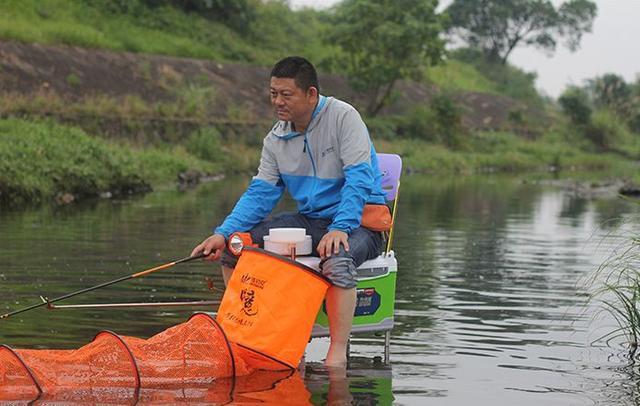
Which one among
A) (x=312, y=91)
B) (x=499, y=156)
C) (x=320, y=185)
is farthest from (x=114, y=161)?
(x=499, y=156)

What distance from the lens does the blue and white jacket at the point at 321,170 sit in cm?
666

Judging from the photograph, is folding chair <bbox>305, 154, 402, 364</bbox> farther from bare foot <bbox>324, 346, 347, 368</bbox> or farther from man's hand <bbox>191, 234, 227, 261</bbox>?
man's hand <bbox>191, 234, 227, 261</bbox>

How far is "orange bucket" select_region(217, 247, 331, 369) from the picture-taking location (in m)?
6.21

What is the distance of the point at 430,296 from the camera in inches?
403

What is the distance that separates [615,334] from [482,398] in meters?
2.51

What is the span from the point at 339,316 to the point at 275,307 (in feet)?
1.43

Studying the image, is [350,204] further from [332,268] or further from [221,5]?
[221,5]

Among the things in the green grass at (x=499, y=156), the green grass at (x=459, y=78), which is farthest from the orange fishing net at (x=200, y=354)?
the green grass at (x=459, y=78)

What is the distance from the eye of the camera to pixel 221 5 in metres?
51.9

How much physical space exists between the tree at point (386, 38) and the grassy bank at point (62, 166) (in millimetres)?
22099

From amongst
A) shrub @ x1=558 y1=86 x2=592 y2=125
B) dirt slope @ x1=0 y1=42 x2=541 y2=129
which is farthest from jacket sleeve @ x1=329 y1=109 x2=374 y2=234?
shrub @ x1=558 y1=86 x2=592 y2=125

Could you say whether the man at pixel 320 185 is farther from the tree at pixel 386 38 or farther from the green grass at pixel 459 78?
the green grass at pixel 459 78

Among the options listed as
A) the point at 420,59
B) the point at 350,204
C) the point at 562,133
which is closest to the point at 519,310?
A: the point at 350,204

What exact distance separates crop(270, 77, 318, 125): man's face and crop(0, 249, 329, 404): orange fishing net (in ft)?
2.78
